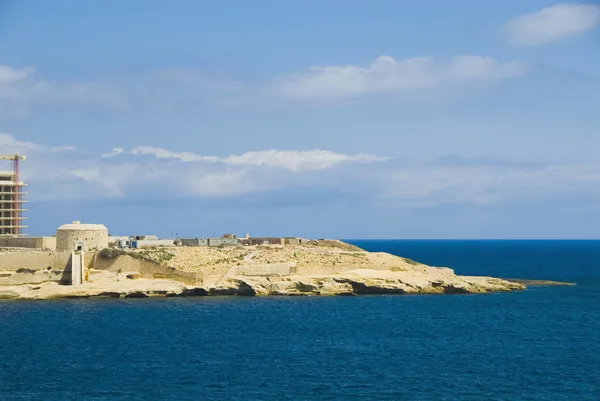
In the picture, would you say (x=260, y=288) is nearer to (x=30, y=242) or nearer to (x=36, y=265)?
(x=36, y=265)

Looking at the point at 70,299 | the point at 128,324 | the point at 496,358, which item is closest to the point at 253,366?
the point at 496,358

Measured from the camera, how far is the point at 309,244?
116000mm

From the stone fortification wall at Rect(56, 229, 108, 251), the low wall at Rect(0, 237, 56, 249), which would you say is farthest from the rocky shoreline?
the low wall at Rect(0, 237, 56, 249)

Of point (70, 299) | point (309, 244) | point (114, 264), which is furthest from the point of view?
point (309, 244)

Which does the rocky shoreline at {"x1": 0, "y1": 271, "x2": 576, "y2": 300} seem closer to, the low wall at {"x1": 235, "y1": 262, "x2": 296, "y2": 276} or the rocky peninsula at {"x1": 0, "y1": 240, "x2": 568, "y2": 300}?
the rocky peninsula at {"x1": 0, "y1": 240, "x2": 568, "y2": 300}

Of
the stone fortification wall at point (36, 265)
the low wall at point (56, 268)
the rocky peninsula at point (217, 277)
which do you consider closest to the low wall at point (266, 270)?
the rocky peninsula at point (217, 277)

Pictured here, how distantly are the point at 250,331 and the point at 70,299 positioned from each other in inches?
1038

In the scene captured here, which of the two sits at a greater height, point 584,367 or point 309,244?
point 309,244

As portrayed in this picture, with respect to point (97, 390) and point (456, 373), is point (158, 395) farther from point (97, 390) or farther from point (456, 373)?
point (456, 373)

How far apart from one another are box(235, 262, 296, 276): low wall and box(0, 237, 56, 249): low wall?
910 inches

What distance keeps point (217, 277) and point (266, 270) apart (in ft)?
16.9

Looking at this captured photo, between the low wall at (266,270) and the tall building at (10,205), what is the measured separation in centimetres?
3550

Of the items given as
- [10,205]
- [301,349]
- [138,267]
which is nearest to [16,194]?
[10,205]

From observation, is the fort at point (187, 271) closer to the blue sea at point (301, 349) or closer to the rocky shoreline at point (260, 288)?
the rocky shoreline at point (260, 288)
